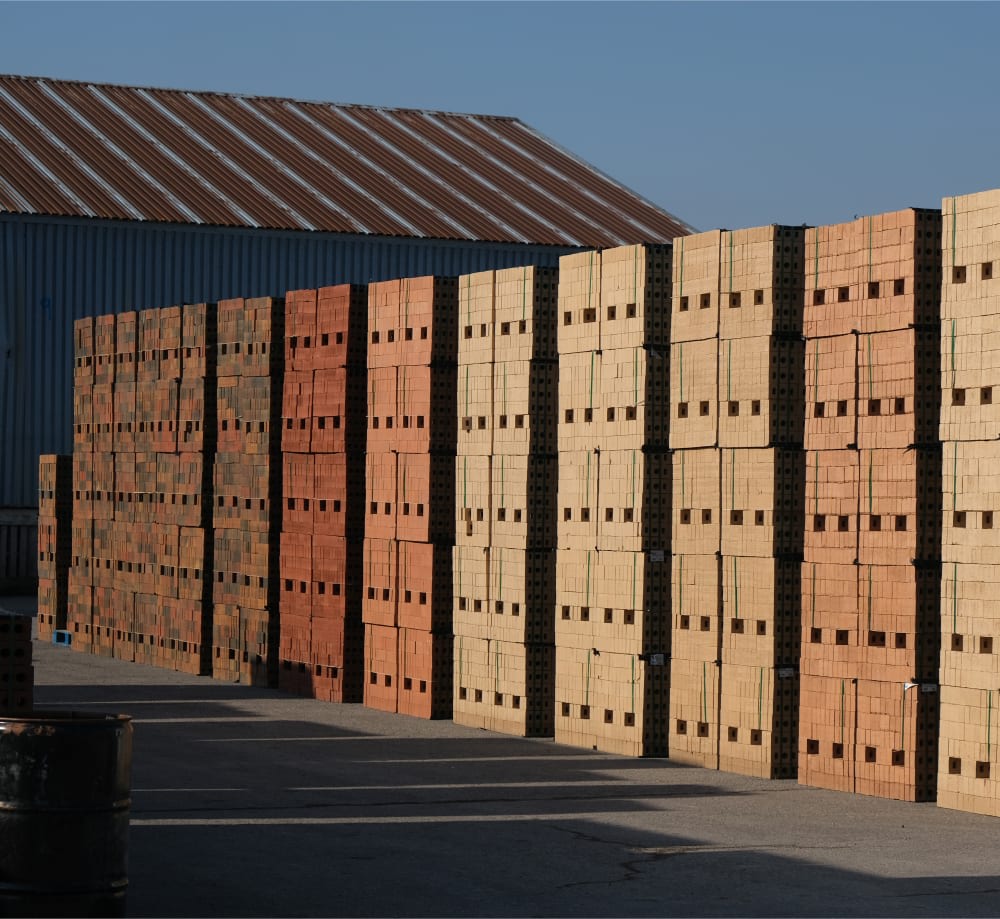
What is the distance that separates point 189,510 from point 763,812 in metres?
9.43

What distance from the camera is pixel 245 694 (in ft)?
56.3

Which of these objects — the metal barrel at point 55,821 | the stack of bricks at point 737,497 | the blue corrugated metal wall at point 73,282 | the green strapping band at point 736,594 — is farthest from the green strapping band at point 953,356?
the blue corrugated metal wall at point 73,282

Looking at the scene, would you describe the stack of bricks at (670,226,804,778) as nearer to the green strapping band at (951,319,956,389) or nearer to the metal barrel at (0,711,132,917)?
the green strapping band at (951,319,956,389)

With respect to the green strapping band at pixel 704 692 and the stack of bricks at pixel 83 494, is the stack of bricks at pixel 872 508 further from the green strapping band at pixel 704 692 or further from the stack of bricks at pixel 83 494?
the stack of bricks at pixel 83 494

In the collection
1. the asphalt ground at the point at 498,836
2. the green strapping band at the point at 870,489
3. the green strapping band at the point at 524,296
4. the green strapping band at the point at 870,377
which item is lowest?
the asphalt ground at the point at 498,836

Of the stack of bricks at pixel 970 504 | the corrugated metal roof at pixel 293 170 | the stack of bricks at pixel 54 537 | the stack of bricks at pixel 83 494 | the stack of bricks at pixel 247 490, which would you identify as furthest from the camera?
the corrugated metal roof at pixel 293 170

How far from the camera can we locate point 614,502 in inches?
535

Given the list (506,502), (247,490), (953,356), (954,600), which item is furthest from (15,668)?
(247,490)

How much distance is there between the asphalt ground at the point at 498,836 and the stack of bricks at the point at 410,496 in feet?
3.28

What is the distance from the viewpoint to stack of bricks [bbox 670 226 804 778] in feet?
40.4

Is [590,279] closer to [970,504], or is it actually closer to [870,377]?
[870,377]

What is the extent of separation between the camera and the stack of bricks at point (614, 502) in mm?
13328

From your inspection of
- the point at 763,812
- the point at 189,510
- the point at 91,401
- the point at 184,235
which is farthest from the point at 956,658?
the point at 184,235

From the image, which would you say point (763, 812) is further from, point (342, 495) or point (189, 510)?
point (189, 510)
